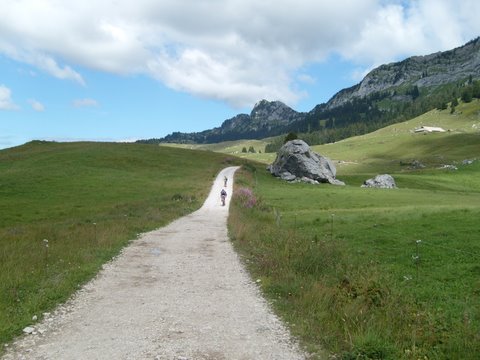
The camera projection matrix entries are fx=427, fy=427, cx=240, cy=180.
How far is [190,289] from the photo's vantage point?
15477mm

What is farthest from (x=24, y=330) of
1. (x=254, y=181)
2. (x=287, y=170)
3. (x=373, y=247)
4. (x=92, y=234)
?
(x=287, y=170)

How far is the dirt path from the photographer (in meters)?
9.77

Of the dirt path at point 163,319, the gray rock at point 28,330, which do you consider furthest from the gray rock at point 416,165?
the gray rock at point 28,330

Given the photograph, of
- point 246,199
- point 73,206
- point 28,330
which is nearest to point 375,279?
point 28,330

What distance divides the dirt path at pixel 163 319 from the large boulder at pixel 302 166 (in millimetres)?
62645

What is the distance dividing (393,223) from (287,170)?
183ft

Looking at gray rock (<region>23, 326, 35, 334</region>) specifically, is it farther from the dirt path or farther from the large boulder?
the large boulder

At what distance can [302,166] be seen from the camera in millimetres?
83375

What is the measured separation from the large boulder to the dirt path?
206ft

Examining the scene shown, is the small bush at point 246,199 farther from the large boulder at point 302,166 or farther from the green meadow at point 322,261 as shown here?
the large boulder at point 302,166

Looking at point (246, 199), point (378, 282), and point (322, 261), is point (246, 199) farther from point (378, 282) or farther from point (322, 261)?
point (378, 282)

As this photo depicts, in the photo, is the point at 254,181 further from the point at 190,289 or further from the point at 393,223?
the point at 190,289

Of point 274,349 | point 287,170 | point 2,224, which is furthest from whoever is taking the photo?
point 287,170

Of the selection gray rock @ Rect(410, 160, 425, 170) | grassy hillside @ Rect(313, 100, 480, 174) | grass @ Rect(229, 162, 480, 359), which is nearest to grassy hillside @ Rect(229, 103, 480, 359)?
grass @ Rect(229, 162, 480, 359)
